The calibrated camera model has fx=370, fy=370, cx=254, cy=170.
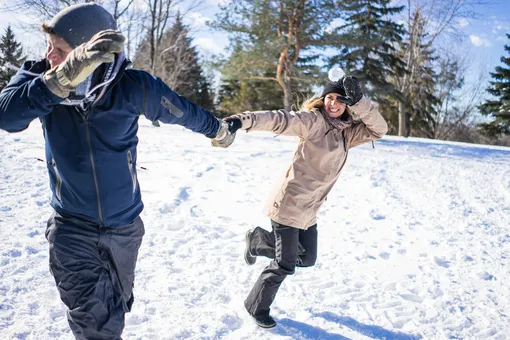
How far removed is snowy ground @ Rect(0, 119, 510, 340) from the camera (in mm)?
2973

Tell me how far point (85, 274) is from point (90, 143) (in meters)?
0.67

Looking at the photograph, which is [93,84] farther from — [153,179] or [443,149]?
[443,149]

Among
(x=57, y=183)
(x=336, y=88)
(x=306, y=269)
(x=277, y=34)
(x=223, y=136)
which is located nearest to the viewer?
(x=57, y=183)

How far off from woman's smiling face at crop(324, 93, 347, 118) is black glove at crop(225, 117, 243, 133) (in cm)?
79

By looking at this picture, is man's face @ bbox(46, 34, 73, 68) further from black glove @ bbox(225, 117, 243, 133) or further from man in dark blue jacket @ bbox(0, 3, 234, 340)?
black glove @ bbox(225, 117, 243, 133)

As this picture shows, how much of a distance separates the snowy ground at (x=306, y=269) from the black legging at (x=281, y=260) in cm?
18

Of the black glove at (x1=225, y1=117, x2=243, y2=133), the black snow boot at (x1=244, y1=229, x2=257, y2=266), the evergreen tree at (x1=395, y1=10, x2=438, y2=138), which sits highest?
the evergreen tree at (x1=395, y1=10, x2=438, y2=138)

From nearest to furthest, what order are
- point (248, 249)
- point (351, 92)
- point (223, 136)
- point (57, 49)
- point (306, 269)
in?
point (57, 49), point (223, 136), point (351, 92), point (248, 249), point (306, 269)

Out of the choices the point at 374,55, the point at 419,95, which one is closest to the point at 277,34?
the point at 374,55

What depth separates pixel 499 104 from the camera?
89.7ft

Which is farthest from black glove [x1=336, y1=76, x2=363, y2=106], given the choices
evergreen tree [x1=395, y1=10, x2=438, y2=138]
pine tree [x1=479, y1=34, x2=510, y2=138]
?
pine tree [x1=479, y1=34, x2=510, y2=138]

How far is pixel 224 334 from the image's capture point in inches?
110

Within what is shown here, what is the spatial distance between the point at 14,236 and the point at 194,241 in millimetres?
1905

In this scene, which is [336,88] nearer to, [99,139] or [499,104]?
[99,139]
